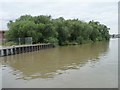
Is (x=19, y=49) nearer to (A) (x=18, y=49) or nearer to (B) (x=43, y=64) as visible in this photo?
(A) (x=18, y=49)

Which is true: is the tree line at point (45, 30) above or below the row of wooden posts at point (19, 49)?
above

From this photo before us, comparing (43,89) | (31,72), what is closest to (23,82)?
(43,89)

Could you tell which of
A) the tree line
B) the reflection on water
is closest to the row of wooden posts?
the tree line

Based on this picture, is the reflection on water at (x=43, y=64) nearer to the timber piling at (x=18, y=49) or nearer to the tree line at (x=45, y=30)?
the timber piling at (x=18, y=49)

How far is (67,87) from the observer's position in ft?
45.8

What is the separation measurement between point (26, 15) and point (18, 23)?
9961 millimetres

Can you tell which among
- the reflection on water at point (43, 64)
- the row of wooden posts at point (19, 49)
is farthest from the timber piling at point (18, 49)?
the reflection on water at point (43, 64)

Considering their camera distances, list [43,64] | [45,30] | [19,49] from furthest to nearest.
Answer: [45,30] < [19,49] < [43,64]

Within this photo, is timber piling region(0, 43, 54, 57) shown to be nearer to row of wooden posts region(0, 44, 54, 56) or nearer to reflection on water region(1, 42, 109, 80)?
row of wooden posts region(0, 44, 54, 56)

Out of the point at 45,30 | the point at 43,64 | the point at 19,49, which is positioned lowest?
the point at 43,64

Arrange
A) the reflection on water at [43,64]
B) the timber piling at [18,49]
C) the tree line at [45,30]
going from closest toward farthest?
the reflection on water at [43,64] < the timber piling at [18,49] < the tree line at [45,30]

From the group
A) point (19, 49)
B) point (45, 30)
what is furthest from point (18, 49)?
point (45, 30)

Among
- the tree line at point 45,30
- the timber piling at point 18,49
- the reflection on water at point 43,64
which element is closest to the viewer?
the reflection on water at point 43,64

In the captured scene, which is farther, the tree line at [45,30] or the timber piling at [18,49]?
the tree line at [45,30]
